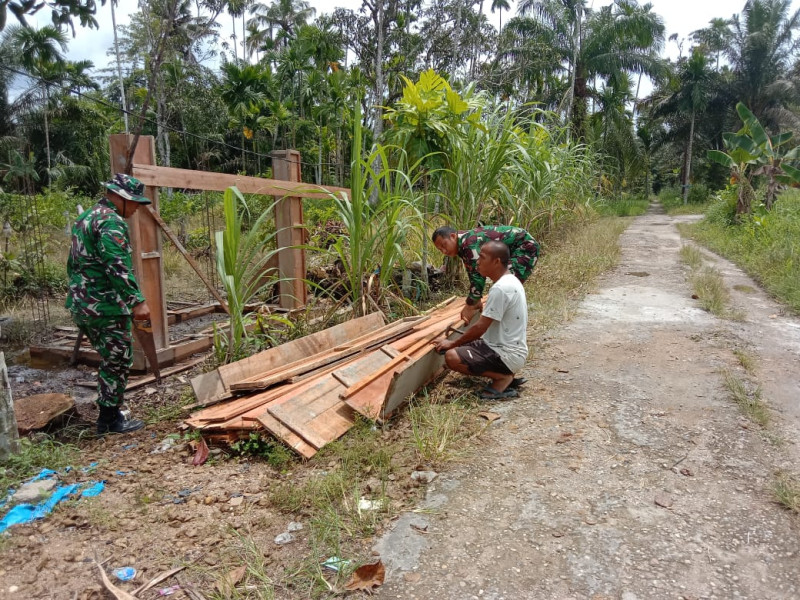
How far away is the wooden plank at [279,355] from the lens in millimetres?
3477

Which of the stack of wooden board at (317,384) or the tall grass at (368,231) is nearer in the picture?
the stack of wooden board at (317,384)

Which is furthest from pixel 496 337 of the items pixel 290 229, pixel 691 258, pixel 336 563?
pixel 691 258

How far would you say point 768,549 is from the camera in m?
2.14

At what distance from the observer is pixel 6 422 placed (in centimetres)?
280

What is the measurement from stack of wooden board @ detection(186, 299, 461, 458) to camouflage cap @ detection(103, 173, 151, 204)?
123cm

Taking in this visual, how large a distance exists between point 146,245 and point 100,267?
0.99m

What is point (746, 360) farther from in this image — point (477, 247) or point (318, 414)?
point (318, 414)

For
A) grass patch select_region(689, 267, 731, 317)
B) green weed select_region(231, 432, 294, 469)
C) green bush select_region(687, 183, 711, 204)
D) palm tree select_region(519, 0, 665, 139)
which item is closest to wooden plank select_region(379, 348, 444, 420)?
green weed select_region(231, 432, 294, 469)

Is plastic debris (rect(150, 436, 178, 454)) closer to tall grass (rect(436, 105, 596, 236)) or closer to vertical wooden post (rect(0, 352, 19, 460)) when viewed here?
vertical wooden post (rect(0, 352, 19, 460))

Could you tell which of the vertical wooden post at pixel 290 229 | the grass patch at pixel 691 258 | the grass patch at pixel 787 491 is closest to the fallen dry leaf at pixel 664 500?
the grass patch at pixel 787 491

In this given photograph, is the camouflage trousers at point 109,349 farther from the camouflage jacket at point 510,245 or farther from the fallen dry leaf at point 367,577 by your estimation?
the camouflage jacket at point 510,245

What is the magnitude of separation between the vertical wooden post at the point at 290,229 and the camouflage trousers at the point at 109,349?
2382 millimetres

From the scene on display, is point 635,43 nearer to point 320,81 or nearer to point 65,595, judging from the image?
point 320,81

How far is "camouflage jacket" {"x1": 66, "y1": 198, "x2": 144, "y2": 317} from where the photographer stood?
128 inches
